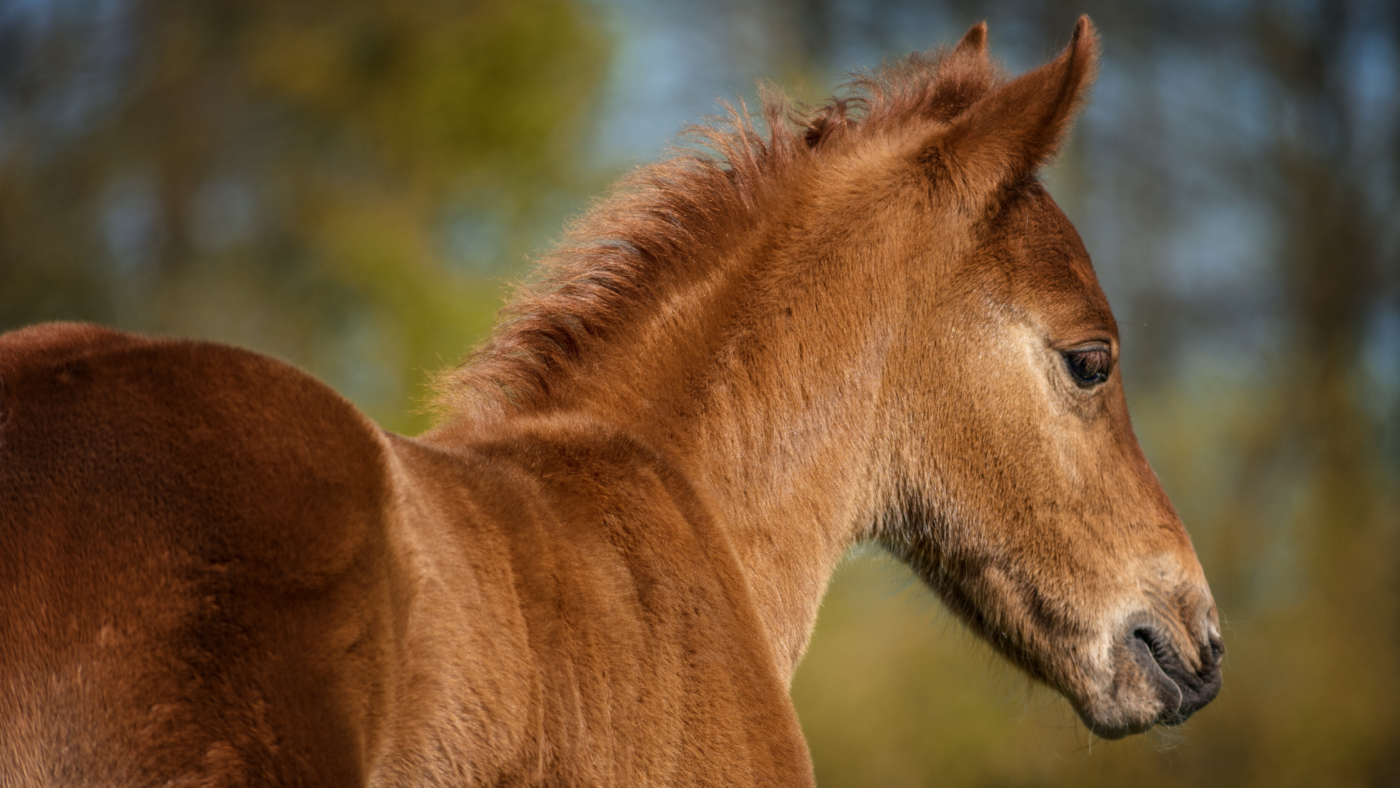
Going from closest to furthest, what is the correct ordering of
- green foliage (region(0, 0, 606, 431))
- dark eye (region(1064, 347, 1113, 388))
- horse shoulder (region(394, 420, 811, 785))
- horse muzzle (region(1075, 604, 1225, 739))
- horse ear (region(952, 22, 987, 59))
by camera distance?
horse shoulder (region(394, 420, 811, 785))
dark eye (region(1064, 347, 1113, 388))
horse muzzle (region(1075, 604, 1225, 739))
horse ear (region(952, 22, 987, 59))
green foliage (region(0, 0, 606, 431))

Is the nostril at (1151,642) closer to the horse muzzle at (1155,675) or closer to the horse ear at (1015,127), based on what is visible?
the horse muzzle at (1155,675)

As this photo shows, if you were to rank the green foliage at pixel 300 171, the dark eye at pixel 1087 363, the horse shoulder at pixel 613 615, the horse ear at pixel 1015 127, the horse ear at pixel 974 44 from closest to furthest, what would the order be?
1. the horse shoulder at pixel 613 615
2. the horse ear at pixel 1015 127
3. the dark eye at pixel 1087 363
4. the horse ear at pixel 974 44
5. the green foliage at pixel 300 171

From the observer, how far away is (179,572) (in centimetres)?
145

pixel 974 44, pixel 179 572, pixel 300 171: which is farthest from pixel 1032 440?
pixel 300 171

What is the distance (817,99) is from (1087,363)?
36.8 ft

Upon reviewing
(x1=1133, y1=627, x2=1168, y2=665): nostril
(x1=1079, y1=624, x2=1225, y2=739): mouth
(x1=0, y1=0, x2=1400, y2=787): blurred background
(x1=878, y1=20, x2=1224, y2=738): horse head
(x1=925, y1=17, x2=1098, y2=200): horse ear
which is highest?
(x1=0, y1=0, x2=1400, y2=787): blurred background

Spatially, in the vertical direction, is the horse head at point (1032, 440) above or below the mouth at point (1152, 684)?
above

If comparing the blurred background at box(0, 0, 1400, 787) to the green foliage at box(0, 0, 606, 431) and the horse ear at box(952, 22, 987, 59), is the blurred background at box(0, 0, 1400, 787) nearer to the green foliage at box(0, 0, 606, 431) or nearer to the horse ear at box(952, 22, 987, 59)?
the green foliage at box(0, 0, 606, 431)

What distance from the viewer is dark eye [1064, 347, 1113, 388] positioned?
9.25 feet

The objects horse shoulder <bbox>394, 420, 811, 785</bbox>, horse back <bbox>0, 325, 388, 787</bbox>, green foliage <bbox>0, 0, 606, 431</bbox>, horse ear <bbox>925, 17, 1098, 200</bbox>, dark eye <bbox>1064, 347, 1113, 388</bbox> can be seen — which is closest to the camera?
horse back <bbox>0, 325, 388, 787</bbox>

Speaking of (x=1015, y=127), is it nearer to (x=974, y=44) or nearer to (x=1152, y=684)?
(x=974, y=44)

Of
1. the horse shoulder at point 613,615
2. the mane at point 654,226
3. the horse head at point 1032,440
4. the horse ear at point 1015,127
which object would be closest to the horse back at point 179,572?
the horse shoulder at point 613,615

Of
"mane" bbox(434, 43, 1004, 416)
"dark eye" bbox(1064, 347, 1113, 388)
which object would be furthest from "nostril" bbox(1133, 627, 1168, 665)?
"mane" bbox(434, 43, 1004, 416)

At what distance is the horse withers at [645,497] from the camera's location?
1.45 meters
